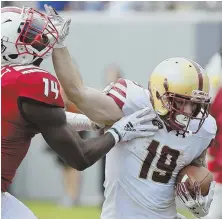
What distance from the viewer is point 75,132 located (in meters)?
4.25

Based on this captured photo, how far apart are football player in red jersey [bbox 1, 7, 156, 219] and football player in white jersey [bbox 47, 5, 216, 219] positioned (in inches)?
3.6

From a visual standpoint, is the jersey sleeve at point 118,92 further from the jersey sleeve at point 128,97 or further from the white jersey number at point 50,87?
the white jersey number at point 50,87

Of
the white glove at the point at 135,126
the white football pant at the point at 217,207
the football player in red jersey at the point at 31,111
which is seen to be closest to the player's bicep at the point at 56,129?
the football player in red jersey at the point at 31,111

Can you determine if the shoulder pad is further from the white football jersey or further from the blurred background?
the blurred background

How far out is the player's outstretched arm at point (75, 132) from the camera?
4094mm

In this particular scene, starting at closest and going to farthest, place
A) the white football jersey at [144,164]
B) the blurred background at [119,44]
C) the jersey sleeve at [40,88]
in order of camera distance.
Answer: the jersey sleeve at [40,88] < the white football jersey at [144,164] < the blurred background at [119,44]

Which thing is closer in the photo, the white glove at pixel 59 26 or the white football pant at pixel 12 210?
the white football pant at pixel 12 210

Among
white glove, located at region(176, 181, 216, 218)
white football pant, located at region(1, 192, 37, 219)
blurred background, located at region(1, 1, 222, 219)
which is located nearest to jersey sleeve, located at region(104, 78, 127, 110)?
white glove, located at region(176, 181, 216, 218)

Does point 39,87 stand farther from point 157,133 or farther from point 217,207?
point 217,207

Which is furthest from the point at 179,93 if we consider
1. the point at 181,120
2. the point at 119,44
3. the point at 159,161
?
the point at 119,44

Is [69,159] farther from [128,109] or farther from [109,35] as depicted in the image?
[109,35]

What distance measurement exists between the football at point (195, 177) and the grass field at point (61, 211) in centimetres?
429

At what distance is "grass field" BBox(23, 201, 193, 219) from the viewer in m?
9.12

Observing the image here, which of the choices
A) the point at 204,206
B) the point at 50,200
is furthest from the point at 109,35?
the point at 204,206
